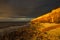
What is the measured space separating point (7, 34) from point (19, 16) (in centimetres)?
23

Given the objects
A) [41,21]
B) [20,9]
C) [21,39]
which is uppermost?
[20,9]

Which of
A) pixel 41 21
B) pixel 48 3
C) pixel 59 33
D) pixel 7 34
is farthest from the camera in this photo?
pixel 48 3

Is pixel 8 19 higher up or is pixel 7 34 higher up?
pixel 8 19

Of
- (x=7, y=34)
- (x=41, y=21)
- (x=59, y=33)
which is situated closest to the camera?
(x=59, y=33)

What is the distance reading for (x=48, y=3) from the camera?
1188mm

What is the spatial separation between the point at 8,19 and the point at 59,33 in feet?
1.49

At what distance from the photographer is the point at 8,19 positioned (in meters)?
1.06

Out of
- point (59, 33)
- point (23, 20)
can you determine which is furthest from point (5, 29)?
point (59, 33)

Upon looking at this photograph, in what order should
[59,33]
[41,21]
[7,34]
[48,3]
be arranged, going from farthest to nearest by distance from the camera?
[48,3] → [41,21] → [7,34] → [59,33]

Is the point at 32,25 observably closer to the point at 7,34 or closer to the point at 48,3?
the point at 7,34

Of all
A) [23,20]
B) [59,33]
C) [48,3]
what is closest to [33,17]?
[23,20]

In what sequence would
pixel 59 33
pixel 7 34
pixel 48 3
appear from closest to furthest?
pixel 59 33, pixel 7 34, pixel 48 3

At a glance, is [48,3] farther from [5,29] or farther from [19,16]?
[5,29]

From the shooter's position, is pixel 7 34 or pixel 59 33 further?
pixel 7 34
